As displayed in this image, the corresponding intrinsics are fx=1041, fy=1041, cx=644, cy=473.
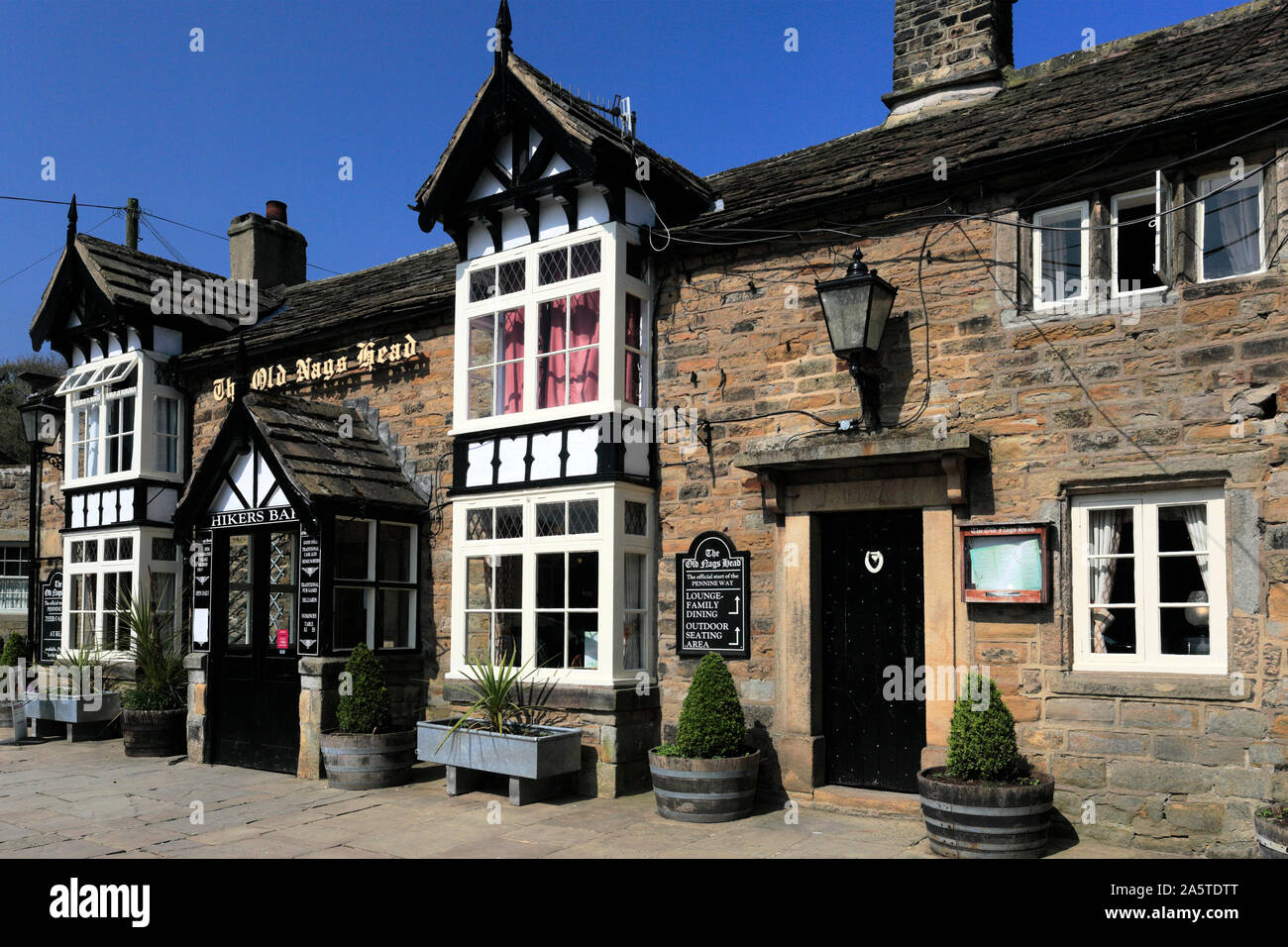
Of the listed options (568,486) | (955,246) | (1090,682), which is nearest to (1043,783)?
(1090,682)

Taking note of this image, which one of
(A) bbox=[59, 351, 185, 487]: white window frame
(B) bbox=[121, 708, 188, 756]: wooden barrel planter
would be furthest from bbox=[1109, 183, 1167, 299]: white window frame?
(A) bbox=[59, 351, 185, 487]: white window frame

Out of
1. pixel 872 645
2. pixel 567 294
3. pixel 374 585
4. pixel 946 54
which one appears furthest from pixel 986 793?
pixel 946 54

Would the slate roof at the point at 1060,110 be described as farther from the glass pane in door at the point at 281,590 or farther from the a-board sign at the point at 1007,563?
the glass pane in door at the point at 281,590

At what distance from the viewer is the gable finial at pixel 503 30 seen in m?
10.1

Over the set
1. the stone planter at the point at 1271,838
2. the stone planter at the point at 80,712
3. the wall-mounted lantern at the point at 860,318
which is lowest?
the stone planter at the point at 80,712

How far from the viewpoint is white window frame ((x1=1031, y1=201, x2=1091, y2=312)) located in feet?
24.6

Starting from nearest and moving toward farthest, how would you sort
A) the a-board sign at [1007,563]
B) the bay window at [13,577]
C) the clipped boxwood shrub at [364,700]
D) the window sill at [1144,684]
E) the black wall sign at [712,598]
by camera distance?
1. the window sill at [1144,684]
2. the a-board sign at [1007,563]
3. the black wall sign at [712,598]
4. the clipped boxwood shrub at [364,700]
5. the bay window at [13,577]

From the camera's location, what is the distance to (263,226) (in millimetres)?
17016

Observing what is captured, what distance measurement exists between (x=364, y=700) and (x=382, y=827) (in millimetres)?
1840

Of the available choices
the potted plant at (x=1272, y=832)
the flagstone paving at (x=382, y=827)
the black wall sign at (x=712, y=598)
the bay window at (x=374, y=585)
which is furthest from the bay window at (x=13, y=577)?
the potted plant at (x=1272, y=832)

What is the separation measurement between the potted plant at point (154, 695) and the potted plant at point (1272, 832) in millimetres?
10738

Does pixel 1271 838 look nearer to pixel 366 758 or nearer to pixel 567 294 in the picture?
pixel 567 294
